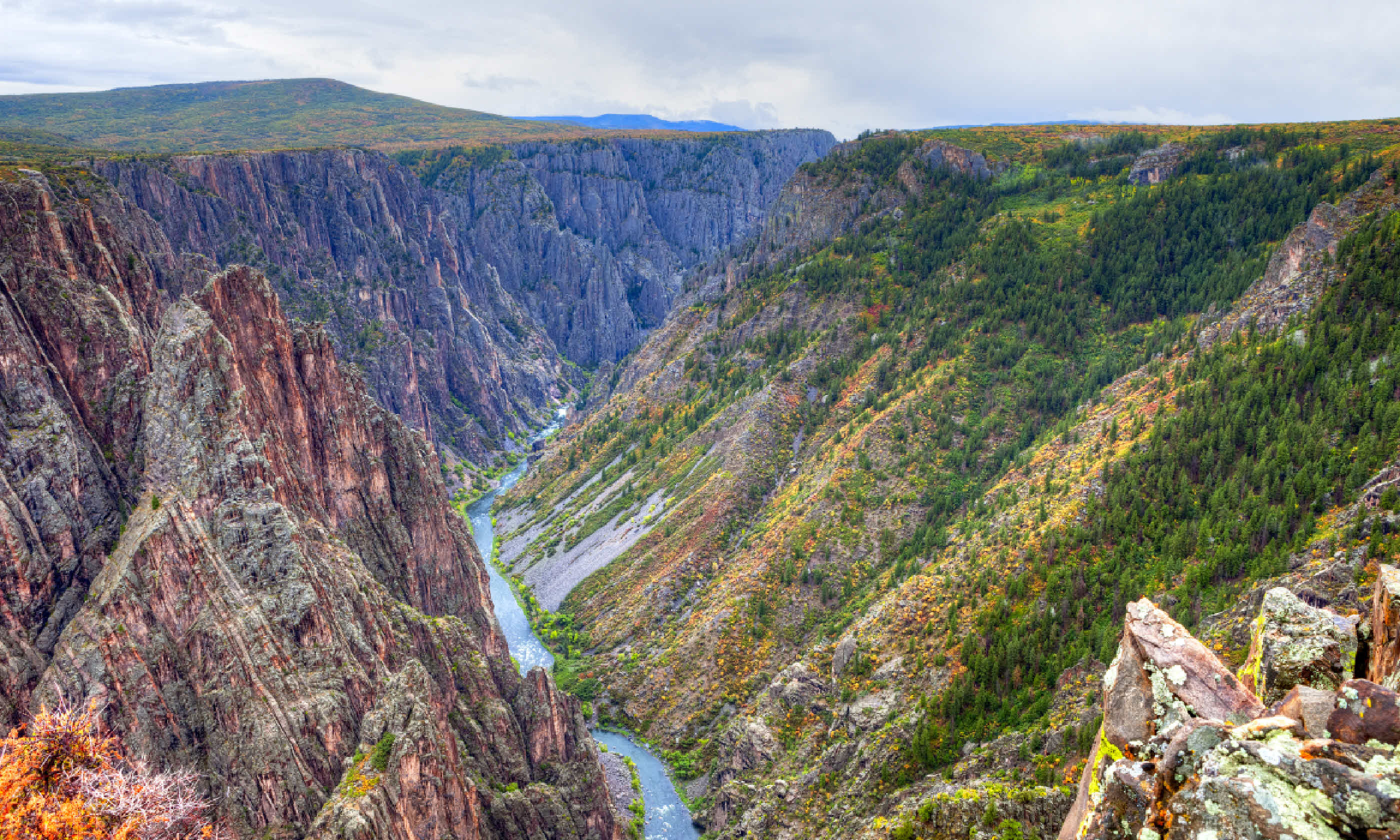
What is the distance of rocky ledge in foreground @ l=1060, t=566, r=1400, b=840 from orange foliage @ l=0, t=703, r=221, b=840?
2273 cm

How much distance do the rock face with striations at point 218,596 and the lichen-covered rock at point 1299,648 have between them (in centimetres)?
4618

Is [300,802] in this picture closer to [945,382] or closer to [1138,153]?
[945,382]

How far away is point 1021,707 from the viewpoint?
57250mm

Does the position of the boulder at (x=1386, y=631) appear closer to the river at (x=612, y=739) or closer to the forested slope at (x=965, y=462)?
the forested slope at (x=965, y=462)

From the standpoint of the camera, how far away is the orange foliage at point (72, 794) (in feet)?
60.4

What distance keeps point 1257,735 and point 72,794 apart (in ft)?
91.4

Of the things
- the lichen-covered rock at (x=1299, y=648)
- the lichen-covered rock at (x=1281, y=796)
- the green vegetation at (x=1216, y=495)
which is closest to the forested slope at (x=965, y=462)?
the green vegetation at (x=1216, y=495)

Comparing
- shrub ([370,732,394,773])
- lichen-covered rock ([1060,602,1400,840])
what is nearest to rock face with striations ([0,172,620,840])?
shrub ([370,732,394,773])

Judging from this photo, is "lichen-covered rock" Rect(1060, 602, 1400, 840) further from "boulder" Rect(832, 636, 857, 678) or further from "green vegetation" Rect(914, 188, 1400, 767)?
"boulder" Rect(832, 636, 857, 678)

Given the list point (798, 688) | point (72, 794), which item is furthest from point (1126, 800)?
point (798, 688)

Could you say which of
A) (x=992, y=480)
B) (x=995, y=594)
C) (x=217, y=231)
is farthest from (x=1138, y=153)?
(x=217, y=231)

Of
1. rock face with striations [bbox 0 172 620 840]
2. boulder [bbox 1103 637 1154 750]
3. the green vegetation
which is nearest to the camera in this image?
boulder [bbox 1103 637 1154 750]

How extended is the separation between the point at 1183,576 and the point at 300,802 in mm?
62111

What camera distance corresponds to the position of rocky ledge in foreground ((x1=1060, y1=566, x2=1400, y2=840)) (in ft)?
34.6
